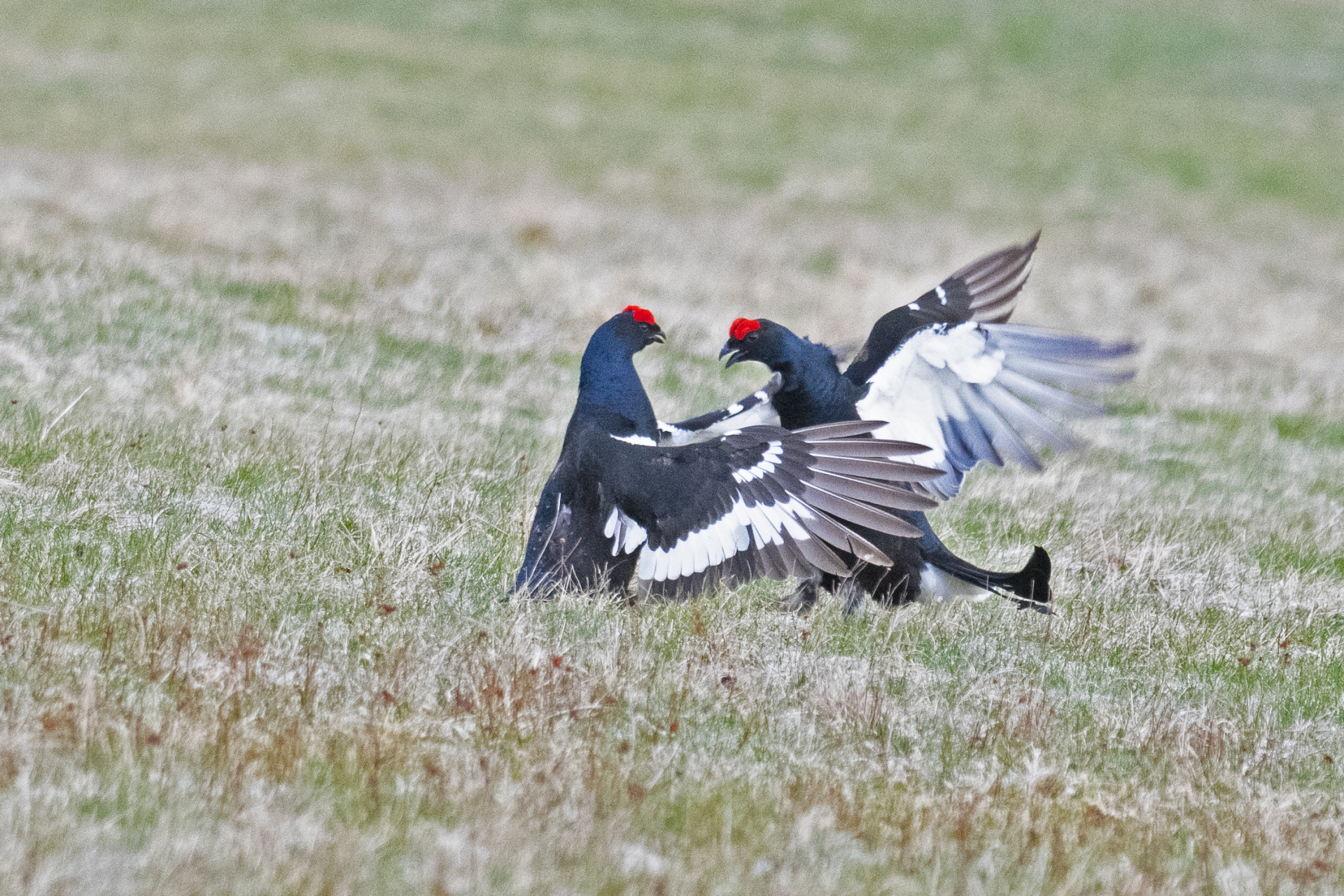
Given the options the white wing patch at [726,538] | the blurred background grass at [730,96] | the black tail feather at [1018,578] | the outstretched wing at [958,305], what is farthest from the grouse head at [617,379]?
the blurred background grass at [730,96]

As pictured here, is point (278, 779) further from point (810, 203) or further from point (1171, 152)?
point (1171, 152)

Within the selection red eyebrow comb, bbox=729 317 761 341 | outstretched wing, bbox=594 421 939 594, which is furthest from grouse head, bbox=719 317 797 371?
outstretched wing, bbox=594 421 939 594

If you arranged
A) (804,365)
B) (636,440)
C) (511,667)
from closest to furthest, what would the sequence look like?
(511,667), (636,440), (804,365)

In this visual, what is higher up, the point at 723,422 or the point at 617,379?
the point at 617,379

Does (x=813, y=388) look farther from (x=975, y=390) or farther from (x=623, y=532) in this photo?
(x=623, y=532)

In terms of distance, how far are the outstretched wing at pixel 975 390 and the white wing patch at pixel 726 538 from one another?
1266 millimetres

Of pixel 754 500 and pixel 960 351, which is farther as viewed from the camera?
pixel 960 351

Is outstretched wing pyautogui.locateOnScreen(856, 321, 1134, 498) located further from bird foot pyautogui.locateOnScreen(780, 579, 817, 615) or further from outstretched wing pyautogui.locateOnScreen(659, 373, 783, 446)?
bird foot pyautogui.locateOnScreen(780, 579, 817, 615)

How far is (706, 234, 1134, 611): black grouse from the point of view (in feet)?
26.0

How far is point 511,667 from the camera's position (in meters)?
6.43

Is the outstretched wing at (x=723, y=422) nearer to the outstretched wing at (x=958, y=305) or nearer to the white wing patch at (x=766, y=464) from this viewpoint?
the outstretched wing at (x=958, y=305)

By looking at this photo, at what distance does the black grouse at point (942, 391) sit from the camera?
793cm

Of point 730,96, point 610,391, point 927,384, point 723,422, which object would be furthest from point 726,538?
point 730,96

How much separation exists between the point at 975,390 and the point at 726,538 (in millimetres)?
1859
